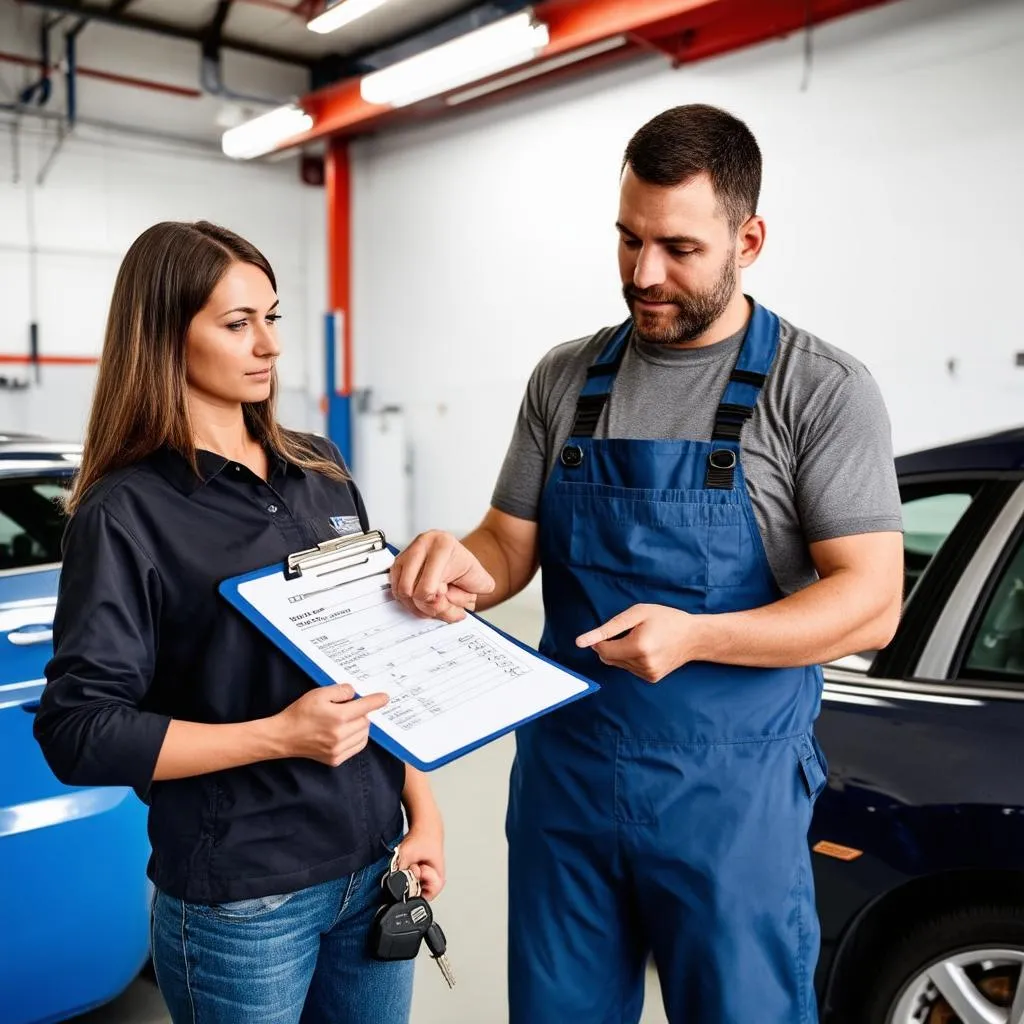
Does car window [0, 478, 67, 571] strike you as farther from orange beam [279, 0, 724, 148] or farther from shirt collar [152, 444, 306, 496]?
orange beam [279, 0, 724, 148]

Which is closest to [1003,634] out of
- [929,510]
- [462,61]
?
[929,510]

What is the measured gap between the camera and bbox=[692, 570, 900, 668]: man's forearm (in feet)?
4.26

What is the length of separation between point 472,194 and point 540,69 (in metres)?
1.32

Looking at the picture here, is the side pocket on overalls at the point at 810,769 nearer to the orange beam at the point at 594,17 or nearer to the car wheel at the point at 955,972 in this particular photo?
the car wheel at the point at 955,972

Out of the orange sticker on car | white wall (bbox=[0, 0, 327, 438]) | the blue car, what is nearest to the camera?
the orange sticker on car

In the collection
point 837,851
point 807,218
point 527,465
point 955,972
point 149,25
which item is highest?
point 149,25

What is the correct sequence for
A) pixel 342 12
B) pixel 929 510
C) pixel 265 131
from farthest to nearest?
1. pixel 265 131
2. pixel 342 12
3. pixel 929 510

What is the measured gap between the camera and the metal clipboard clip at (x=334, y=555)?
121 cm

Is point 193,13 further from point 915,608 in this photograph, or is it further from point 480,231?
point 915,608

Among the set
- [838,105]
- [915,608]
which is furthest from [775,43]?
[915,608]

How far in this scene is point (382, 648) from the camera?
1.24 metres

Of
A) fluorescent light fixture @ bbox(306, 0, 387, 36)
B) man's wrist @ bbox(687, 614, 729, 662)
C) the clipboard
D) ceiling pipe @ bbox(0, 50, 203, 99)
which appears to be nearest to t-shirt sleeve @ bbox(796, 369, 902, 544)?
man's wrist @ bbox(687, 614, 729, 662)

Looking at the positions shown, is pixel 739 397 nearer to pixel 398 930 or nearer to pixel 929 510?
pixel 398 930

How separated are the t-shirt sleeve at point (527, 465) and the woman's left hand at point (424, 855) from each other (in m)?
0.47
